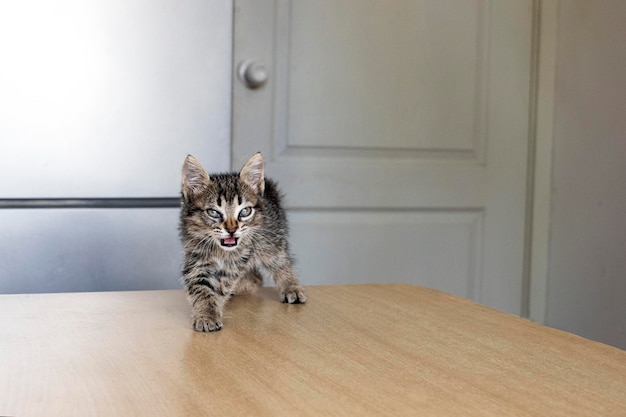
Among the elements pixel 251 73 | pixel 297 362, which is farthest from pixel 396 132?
pixel 297 362

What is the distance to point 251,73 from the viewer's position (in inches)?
75.9

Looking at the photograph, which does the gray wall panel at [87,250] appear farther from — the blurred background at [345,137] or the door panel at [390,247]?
the door panel at [390,247]

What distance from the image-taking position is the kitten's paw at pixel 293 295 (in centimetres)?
125

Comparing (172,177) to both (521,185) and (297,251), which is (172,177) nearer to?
(297,251)

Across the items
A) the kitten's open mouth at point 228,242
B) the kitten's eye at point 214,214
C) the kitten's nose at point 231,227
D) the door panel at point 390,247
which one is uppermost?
the kitten's eye at point 214,214

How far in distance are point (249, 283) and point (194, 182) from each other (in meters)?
0.22

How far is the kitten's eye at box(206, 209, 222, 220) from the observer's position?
4.09 ft

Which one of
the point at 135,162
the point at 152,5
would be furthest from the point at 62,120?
the point at 152,5

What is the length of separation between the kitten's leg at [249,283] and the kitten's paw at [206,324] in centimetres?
28

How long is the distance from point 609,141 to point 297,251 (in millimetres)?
885

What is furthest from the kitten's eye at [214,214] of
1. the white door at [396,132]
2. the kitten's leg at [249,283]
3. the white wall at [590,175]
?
the white wall at [590,175]

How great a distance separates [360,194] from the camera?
6.92 feet

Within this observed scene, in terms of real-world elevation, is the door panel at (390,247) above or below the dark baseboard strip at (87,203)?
below

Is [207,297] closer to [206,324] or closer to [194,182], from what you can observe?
[206,324]
